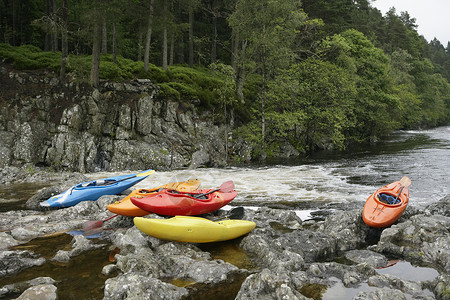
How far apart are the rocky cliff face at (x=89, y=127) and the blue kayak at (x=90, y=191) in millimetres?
5074

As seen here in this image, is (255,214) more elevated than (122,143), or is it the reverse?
(122,143)

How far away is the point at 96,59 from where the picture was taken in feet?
53.0

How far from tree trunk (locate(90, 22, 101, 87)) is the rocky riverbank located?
10.0 m

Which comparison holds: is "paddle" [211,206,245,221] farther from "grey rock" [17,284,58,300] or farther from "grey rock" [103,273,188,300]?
"grey rock" [17,284,58,300]

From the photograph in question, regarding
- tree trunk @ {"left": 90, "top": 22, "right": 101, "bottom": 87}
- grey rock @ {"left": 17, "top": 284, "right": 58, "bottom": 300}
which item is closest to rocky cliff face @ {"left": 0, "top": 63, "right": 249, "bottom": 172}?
tree trunk @ {"left": 90, "top": 22, "right": 101, "bottom": 87}

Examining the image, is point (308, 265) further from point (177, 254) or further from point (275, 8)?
point (275, 8)

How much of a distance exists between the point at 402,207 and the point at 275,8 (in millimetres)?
15988

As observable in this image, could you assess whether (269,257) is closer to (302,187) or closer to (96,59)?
(302,187)

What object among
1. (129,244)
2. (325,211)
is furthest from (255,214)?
(129,244)

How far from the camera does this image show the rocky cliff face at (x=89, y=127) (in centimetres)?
1499

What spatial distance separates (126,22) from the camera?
1046 inches

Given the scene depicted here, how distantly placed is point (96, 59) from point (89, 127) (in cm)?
340

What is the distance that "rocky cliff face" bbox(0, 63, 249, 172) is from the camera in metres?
15.0

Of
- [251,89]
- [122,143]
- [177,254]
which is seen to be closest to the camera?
[177,254]
